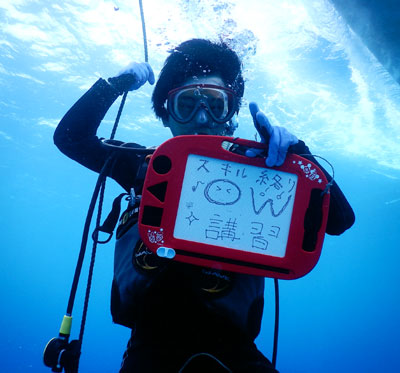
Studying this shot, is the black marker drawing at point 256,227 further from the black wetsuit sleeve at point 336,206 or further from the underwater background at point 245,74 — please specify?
the underwater background at point 245,74

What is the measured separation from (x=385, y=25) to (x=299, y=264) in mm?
6465

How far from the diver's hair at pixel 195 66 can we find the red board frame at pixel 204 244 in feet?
4.24

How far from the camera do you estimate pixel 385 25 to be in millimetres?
5402

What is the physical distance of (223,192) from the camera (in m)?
1.70

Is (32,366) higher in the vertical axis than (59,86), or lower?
lower

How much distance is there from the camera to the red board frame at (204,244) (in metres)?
1.60

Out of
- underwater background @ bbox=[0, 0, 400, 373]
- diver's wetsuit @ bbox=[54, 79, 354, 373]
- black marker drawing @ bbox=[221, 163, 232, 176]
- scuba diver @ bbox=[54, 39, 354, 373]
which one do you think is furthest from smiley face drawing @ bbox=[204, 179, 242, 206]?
underwater background @ bbox=[0, 0, 400, 373]

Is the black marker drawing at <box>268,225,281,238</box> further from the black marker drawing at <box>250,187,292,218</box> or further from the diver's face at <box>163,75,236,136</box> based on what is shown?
the diver's face at <box>163,75,236,136</box>

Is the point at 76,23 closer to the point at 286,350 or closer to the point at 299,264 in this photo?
the point at 299,264

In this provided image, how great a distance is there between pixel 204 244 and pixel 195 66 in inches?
81.0

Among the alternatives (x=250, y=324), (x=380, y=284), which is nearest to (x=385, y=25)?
(x=250, y=324)

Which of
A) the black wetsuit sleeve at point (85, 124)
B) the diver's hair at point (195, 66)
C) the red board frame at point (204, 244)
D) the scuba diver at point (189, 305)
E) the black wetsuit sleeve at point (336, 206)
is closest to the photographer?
the red board frame at point (204, 244)

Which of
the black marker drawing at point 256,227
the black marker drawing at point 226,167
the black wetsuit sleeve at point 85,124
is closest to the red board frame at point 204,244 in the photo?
the black marker drawing at point 226,167

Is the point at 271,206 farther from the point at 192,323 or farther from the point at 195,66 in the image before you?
the point at 195,66
